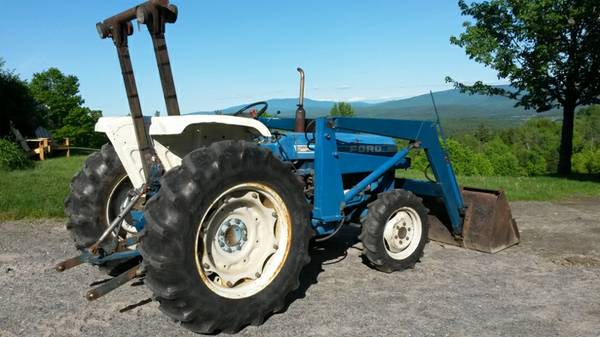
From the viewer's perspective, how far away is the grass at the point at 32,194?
25.9ft

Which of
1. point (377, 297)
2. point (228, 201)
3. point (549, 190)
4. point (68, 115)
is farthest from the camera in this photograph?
point (68, 115)

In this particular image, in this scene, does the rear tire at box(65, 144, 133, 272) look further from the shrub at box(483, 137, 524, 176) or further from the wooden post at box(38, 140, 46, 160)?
the shrub at box(483, 137, 524, 176)

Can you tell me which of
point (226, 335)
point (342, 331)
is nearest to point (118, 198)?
point (226, 335)

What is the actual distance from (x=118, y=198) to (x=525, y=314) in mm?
3666

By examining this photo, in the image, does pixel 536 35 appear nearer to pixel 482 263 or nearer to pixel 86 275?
pixel 482 263

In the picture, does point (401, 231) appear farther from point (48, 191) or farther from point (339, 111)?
point (339, 111)

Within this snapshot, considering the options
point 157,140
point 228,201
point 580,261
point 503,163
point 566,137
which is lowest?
point 503,163

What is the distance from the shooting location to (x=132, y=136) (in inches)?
173

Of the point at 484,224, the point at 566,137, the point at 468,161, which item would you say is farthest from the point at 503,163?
the point at 484,224

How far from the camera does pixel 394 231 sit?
207 inches

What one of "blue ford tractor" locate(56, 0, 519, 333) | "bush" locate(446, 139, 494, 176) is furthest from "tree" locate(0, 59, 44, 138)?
"bush" locate(446, 139, 494, 176)

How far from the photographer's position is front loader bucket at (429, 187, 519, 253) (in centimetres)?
597

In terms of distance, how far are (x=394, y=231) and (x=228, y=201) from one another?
2.17 m

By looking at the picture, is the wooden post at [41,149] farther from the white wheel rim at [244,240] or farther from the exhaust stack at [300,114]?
the white wheel rim at [244,240]
